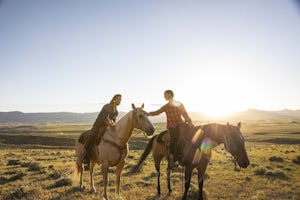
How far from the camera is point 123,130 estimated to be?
1038cm

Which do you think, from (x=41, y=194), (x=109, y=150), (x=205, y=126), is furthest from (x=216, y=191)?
(x=41, y=194)

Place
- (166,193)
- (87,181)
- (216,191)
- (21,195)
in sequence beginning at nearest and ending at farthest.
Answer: (21,195) < (166,193) < (216,191) < (87,181)

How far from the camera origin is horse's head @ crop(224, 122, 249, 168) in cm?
883

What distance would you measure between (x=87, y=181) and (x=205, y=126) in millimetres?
8961

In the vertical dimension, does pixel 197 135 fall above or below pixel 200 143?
above

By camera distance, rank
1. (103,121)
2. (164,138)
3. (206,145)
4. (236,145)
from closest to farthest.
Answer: (236,145) < (206,145) < (103,121) < (164,138)

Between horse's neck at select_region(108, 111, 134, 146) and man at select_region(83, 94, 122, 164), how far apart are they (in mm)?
336

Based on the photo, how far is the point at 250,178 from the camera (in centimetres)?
1880

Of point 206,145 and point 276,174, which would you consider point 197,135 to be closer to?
point 206,145

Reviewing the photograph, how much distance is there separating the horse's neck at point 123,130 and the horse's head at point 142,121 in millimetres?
324

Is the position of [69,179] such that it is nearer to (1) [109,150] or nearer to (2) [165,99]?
(1) [109,150]

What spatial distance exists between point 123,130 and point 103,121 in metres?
0.99

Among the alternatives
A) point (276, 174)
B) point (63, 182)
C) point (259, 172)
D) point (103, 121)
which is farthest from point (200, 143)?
point (276, 174)

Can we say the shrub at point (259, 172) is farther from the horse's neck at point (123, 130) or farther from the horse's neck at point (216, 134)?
the horse's neck at point (123, 130)
